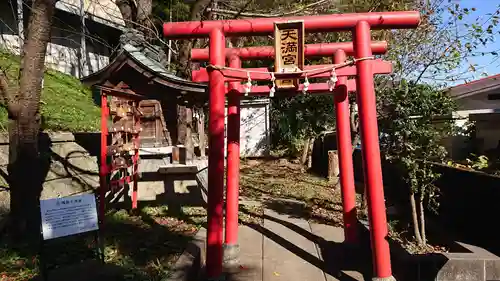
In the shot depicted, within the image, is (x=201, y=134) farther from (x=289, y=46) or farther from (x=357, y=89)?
(x=357, y=89)

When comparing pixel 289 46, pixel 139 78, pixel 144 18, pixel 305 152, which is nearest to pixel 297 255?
pixel 289 46

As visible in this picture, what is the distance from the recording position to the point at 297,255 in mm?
6027

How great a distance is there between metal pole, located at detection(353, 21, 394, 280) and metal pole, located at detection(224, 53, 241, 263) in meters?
1.94

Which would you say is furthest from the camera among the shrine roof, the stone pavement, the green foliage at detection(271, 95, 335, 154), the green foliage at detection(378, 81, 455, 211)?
the green foliage at detection(271, 95, 335, 154)

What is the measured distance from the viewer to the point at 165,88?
274 inches

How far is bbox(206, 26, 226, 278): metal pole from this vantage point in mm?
4770

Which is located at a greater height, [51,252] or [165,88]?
[165,88]

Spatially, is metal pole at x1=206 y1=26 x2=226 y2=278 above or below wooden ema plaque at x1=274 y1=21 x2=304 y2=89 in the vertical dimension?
below

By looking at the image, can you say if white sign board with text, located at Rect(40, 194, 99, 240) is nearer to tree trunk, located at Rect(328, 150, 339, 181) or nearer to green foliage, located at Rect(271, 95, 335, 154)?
tree trunk, located at Rect(328, 150, 339, 181)

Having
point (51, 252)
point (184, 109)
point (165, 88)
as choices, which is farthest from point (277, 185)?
point (51, 252)

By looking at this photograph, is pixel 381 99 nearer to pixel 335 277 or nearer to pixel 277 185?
pixel 335 277

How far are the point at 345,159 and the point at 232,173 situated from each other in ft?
5.75

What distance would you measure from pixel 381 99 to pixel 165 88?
172 inches

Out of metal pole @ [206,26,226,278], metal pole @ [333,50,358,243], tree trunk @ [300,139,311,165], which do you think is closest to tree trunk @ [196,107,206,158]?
tree trunk @ [300,139,311,165]
